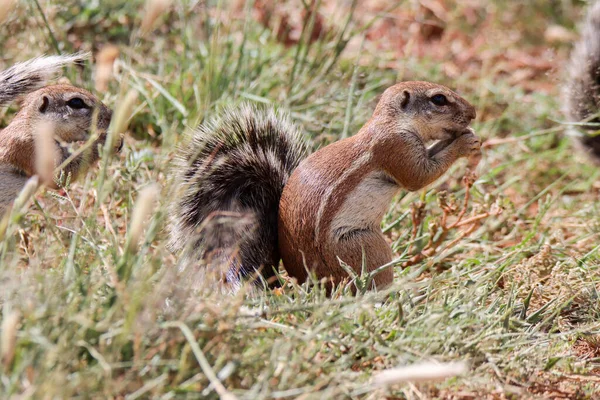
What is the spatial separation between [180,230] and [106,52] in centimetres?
116

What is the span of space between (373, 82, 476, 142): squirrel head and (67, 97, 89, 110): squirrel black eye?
1.38 metres

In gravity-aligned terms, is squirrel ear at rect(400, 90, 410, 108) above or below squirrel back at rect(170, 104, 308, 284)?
above

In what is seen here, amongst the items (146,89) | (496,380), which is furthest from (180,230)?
(146,89)

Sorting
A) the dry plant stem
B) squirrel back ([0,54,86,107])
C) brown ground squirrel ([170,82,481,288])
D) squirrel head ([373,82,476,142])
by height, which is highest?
squirrel back ([0,54,86,107])

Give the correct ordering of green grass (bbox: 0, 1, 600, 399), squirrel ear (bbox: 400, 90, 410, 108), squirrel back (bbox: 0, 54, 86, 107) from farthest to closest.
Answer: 1. squirrel ear (bbox: 400, 90, 410, 108)
2. squirrel back (bbox: 0, 54, 86, 107)
3. green grass (bbox: 0, 1, 600, 399)

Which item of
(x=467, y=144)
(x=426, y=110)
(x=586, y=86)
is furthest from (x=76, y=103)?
(x=586, y=86)

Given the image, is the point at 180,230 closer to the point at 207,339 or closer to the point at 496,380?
the point at 207,339

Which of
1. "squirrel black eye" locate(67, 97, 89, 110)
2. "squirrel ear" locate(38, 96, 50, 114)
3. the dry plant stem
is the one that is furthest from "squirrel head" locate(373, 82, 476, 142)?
"squirrel ear" locate(38, 96, 50, 114)

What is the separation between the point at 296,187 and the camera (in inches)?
130

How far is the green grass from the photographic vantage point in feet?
7.22

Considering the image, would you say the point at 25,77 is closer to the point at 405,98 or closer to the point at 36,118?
the point at 36,118

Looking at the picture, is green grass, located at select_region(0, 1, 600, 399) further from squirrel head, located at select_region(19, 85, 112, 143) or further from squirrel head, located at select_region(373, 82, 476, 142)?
squirrel head, located at select_region(373, 82, 476, 142)

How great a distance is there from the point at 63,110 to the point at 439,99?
5.86 ft

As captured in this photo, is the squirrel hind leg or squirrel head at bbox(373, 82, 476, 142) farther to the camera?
squirrel head at bbox(373, 82, 476, 142)
